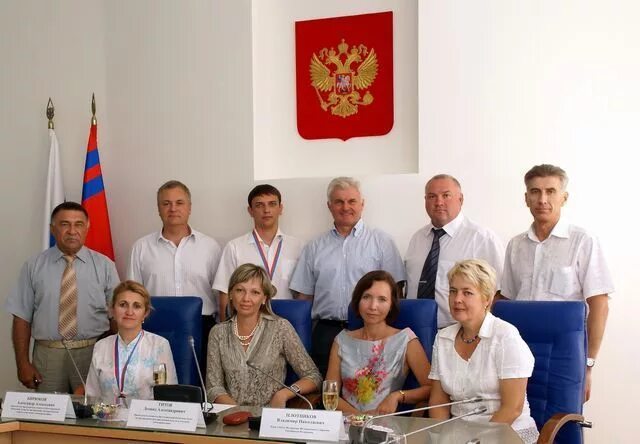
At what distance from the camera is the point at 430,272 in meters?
4.90

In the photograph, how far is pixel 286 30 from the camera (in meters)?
6.13

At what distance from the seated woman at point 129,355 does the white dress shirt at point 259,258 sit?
3.96 ft

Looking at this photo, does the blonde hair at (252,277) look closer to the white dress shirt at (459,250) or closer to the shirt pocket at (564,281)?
the white dress shirt at (459,250)

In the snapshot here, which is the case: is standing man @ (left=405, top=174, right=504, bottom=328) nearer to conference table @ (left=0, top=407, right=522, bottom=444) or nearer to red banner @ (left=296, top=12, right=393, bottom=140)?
red banner @ (left=296, top=12, right=393, bottom=140)

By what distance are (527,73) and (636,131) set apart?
748mm

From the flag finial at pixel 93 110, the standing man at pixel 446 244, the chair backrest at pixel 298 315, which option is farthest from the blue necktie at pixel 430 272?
the flag finial at pixel 93 110

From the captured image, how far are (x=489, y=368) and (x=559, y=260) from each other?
3.59 feet

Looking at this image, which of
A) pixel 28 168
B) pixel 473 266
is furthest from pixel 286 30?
pixel 473 266

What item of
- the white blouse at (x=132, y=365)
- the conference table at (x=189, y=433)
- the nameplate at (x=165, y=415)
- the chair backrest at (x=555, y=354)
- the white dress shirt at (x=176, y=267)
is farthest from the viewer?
the white dress shirt at (x=176, y=267)

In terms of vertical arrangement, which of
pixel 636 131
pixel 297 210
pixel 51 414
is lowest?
pixel 51 414

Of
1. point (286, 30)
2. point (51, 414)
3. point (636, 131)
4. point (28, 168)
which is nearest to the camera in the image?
point (51, 414)

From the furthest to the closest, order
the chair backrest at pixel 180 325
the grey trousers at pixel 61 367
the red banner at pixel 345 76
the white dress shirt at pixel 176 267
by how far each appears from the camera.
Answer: the red banner at pixel 345 76, the white dress shirt at pixel 176 267, the grey trousers at pixel 61 367, the chair backrest at pixel 180 325

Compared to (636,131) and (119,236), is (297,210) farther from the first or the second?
(636,131)

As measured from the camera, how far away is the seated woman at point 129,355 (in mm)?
4129
